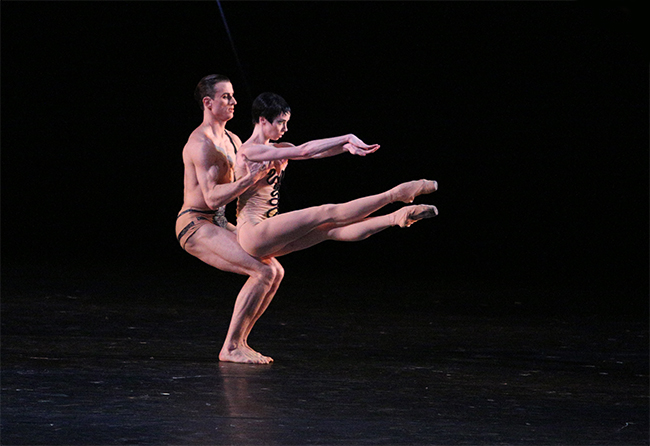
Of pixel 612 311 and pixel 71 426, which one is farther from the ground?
pixel 71 426

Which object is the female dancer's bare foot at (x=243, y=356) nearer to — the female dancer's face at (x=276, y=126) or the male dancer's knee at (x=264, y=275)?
the male dancer's knee at (x=264, y=275)

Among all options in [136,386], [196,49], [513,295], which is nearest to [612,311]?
[513,295]

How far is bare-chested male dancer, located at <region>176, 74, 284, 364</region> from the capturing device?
12.3 ft

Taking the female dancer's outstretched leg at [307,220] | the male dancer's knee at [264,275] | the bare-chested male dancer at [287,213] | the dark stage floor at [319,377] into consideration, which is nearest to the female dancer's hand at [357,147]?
the bare-chested male dancer at [287,213]

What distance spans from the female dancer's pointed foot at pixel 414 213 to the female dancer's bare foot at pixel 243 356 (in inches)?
33.8

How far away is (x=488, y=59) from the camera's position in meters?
8.08

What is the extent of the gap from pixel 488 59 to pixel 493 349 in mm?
4356

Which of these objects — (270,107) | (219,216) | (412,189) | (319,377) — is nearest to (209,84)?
(270,107)

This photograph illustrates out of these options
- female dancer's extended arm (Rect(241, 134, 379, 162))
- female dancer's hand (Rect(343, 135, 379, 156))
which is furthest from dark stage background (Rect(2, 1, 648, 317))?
female dancer's hand (Rect(343, 135, 379, 156))

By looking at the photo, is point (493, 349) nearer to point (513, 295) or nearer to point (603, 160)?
point (513, 295)

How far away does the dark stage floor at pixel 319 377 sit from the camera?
8.56ft

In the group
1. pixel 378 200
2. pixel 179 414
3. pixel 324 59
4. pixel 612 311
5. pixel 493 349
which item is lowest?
pixel 612 311

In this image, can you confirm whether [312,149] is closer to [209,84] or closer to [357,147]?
[357,147]

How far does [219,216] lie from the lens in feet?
13.1
